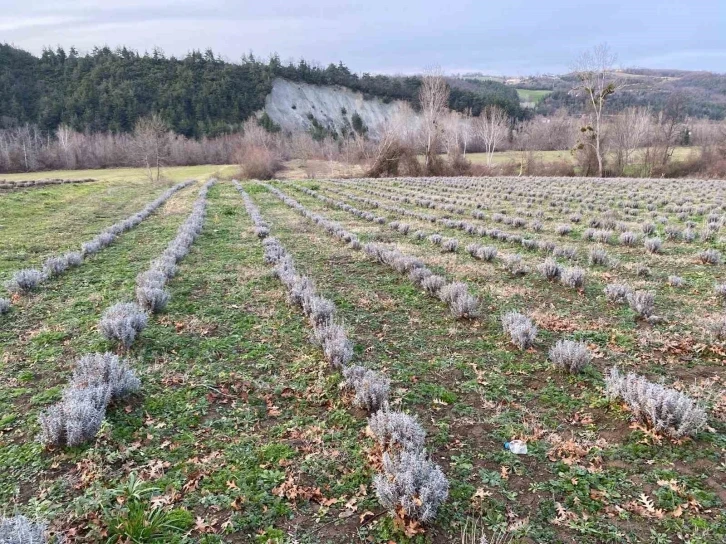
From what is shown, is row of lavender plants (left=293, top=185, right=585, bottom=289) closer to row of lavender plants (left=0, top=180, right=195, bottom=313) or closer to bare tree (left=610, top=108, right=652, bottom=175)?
row of lavender plants (left=0, top=180, right=195, bottom=313)

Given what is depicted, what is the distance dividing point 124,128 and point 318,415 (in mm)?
106220

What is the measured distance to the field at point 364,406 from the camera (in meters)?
3.39

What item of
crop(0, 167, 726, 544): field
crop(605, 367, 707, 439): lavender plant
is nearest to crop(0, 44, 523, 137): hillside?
crop(0, 167, 726, 544): field

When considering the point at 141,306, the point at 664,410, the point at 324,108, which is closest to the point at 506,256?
the point at 664,410

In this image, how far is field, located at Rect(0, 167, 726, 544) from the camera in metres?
3.39

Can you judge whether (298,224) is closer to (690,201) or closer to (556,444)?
(556,444)

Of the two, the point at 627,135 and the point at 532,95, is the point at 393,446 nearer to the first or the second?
the point at 627,135

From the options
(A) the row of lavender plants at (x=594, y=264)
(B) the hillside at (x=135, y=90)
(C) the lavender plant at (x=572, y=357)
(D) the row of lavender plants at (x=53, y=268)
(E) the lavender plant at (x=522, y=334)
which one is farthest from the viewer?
(B) the hillside at (x=135, y=90)

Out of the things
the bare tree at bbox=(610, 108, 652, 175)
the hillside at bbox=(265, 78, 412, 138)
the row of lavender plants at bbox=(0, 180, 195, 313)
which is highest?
the hillside at bbox=(265, 78, 412, 138)

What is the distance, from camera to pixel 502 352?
6.45 metres

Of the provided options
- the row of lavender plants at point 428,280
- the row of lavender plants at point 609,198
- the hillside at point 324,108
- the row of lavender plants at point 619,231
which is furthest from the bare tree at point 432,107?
the hillside at point 324,108

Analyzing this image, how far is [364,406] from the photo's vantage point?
496 centimetres

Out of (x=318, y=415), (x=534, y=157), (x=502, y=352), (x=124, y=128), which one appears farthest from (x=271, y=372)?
(x=124, y=128)

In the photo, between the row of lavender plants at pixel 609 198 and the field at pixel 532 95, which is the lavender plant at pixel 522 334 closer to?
the row of lavender plants at pixel 609 198
